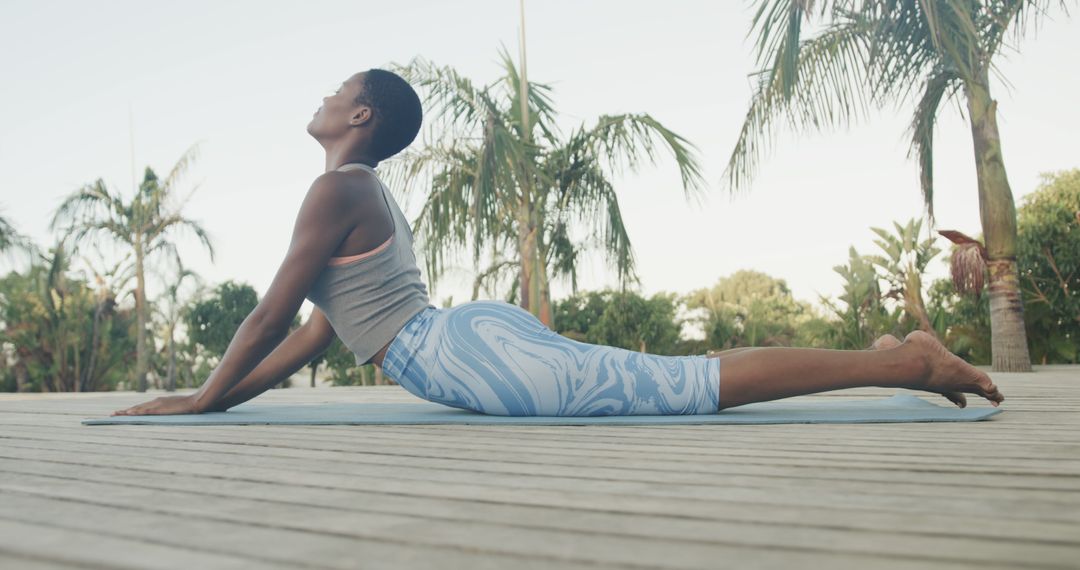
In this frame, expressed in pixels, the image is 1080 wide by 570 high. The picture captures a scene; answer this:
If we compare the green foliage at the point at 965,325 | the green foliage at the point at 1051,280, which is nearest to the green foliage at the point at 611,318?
the green foliage at the point at 965,325

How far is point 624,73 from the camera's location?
1494 cm

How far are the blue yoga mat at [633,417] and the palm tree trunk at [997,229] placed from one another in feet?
14.7

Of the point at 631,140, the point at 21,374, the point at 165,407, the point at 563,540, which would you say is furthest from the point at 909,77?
the point at 21,374

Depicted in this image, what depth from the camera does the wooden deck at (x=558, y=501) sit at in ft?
2.93

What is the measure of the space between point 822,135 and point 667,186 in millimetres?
1572

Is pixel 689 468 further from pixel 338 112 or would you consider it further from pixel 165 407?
pixel 165 407

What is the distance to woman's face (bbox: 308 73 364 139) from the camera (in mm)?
2736

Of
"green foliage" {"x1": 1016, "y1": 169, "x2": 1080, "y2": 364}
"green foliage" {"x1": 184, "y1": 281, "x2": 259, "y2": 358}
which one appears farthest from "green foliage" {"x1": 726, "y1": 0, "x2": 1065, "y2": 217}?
"green foliage" {"x1": 184, "y1": 281, "x2": 259, "y2": 358}

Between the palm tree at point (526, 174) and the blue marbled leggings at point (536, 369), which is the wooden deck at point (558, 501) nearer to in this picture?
the blue marbled leggings at point (536, 369)

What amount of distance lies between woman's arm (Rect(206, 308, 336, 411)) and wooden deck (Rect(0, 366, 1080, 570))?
76 cm

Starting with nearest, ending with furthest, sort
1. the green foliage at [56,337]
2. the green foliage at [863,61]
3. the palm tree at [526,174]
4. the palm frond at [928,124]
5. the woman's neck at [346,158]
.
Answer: the woman's neck at [346,158] < the green foliage at [863,61] < the palm frond at [928,124] < the palm tree at [526,174] < the green foliage at [56,337]

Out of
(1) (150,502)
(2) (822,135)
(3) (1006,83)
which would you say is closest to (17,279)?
(2) (822,135)

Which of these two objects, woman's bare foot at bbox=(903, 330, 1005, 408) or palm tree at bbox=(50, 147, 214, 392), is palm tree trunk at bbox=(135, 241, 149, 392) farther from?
woman's bare foot at bbox=(903, 330, 1005, 408)

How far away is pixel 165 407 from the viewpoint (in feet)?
9.11
